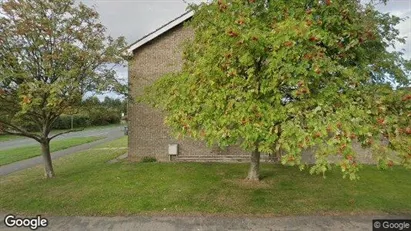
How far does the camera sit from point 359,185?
832 cm

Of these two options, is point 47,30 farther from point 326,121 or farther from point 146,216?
point 326,121

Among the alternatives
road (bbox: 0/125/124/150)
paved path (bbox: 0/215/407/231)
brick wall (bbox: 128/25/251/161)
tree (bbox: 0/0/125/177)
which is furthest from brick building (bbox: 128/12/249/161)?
road (bbox: 0/125/124/150)

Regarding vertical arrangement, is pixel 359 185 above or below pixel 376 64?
below

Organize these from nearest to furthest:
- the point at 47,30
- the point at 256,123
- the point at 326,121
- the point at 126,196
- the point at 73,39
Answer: the point at 326,121
the point at 256,123
the point at 126,196
the point at 47,30
the point at 73,39

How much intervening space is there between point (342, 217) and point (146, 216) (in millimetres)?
4226

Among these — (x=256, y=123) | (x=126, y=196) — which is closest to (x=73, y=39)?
(x=126, y=196)

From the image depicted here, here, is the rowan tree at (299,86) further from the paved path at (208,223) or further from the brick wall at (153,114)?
the brick wall at (153,114)

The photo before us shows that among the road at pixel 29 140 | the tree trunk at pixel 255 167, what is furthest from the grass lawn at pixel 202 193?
the road at pixel 29 140

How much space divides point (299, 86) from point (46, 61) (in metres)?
7.02

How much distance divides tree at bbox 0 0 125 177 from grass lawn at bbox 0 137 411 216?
2273 mm

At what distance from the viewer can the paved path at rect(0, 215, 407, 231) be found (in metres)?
5.61

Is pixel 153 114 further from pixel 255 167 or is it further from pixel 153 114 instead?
pixel 255 167

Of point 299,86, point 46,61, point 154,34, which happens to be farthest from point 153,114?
point 299,86

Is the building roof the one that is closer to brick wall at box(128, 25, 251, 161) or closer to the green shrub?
brick wall at box(128, 25, 251, 161)
